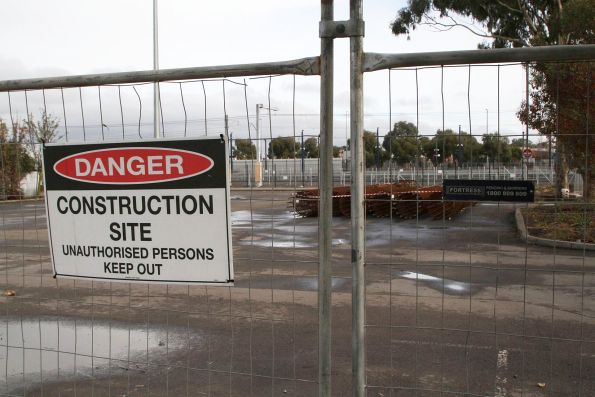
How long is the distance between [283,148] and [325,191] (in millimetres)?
559

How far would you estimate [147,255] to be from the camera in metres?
3.16

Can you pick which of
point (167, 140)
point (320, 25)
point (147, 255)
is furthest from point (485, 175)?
point (147, 255)

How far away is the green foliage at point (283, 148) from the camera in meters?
3.12

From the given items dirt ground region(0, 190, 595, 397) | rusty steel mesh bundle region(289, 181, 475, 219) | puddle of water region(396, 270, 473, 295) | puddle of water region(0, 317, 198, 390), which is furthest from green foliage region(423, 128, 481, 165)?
puddle of water region(396, 270, 473, 295)

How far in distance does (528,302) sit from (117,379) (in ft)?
16.3

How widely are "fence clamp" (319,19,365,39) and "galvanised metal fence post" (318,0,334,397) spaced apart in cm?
3

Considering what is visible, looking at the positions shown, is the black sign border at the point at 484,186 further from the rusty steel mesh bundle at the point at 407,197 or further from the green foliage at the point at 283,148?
the green foliage at the point at 283,148

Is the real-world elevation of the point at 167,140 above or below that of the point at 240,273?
above

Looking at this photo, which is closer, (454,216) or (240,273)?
(454,216)

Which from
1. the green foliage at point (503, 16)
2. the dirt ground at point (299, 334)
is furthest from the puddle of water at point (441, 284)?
the green foliage at point (503, 16)

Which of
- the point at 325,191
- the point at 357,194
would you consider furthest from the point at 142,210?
the point at 357,194

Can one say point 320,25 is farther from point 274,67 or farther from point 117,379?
point 117,379

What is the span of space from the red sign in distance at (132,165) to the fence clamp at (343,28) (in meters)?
0.89

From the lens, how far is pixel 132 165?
3121mm
